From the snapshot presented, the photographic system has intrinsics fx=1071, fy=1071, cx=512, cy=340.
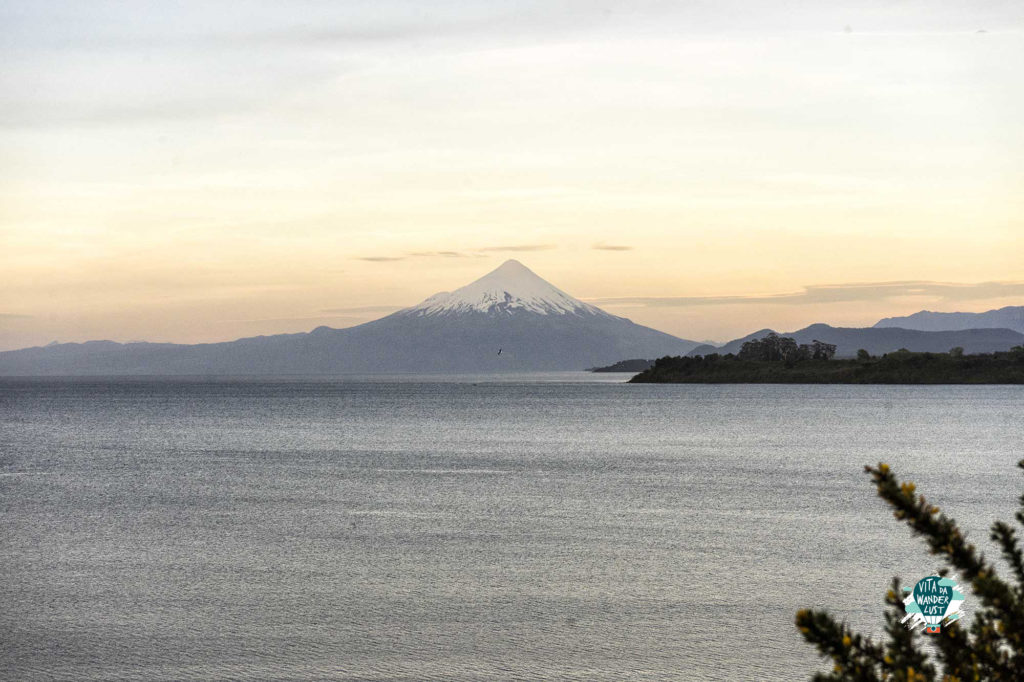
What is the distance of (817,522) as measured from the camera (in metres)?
29.0

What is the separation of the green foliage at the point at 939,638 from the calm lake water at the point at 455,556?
862cm

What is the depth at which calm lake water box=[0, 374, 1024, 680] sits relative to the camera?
15141 mm

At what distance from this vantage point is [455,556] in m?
23.2

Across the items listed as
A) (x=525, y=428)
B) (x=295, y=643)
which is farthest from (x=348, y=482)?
(x=525, y=428)

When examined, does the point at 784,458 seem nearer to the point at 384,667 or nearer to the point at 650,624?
the point at 650,624

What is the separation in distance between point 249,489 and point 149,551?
14772mm

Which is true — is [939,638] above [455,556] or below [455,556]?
above

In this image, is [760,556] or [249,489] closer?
[760,556]

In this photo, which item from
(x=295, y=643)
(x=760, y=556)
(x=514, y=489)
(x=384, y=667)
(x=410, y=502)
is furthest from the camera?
(x=514, y=489)

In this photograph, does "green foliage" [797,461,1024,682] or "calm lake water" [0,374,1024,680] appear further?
"calm lake water" [0,374,1024,680]

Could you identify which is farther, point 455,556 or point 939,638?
point 455,556

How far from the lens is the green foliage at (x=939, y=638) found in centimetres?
505

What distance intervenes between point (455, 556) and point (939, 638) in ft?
58.8

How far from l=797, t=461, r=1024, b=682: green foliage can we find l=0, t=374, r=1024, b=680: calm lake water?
8.62 meters
